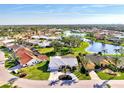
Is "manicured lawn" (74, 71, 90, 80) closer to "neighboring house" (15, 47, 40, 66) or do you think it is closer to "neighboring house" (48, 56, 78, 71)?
"neighboring house" (48, 56, 78, 71)

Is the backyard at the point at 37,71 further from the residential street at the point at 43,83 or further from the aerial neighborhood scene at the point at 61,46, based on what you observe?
the residential street at the point at 43,83

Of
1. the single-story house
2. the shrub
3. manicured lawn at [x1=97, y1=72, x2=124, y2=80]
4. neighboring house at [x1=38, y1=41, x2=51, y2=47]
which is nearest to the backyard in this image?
neighboring house at [x1=38, y1=41, x2=51, y2=47]

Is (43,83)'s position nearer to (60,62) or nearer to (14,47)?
(60,62)

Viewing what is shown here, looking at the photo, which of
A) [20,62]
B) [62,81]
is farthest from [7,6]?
[62,81]

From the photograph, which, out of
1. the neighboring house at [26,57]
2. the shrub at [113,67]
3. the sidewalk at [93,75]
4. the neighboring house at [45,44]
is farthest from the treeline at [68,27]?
the sidewalk at [93,75]

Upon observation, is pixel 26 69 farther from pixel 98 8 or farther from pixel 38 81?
pixel 98 8
